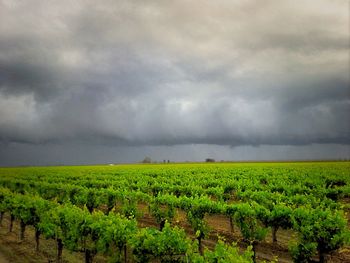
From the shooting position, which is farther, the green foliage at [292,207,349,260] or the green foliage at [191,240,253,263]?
the green foliage at [292,207,349,260]

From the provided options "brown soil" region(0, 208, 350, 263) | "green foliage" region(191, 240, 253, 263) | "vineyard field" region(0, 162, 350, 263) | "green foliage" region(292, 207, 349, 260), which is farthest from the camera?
"brown soil" region(0, 208, 350, 263)

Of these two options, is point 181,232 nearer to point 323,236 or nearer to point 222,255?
point 222,255

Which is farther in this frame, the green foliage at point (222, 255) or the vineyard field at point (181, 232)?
the vineyard field at point (181, 232)

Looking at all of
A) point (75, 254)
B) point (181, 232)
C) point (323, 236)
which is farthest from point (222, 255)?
point (75, 254)

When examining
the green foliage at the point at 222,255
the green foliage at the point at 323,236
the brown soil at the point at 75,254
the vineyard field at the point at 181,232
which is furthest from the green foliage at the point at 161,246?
the green foliage at the point at 323,236

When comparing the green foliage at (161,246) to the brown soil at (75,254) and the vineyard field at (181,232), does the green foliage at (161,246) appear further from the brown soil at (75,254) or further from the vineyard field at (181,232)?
the brown soil at (75,254)

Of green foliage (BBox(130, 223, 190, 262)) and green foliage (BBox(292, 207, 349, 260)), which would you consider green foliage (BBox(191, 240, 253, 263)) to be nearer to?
green foliage (BBox(130, 223, 190, 262))

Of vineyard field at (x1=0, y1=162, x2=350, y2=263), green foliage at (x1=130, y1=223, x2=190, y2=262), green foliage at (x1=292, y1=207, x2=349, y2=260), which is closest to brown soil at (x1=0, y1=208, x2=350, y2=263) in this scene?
vineyard field at (x1=0, y1=162, x2=350, y2=263)

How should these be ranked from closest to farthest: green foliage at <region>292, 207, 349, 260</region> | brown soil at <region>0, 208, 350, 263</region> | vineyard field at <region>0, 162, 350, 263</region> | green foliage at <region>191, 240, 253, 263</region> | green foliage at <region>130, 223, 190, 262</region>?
green foliage at <region>191, 240, 253, 263</region> < green foliage at <region>130, 223, 190, 262</region> < vineyard field at <region>0, 162, 350, 263</region> < green foliage at <region>292, 207, 349, 260</region> < brown soil at <region>0, 208, 350, 263</region>

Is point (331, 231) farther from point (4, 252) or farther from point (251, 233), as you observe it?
point (4, 252)

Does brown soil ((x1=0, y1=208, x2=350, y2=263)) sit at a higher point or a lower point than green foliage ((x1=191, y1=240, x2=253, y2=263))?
lower

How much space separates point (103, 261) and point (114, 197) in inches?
522

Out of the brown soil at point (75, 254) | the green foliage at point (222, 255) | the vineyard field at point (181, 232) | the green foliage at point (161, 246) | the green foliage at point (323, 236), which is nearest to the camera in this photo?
the green foliage at point (222, 255)

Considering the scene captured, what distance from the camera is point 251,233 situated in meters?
18.7
